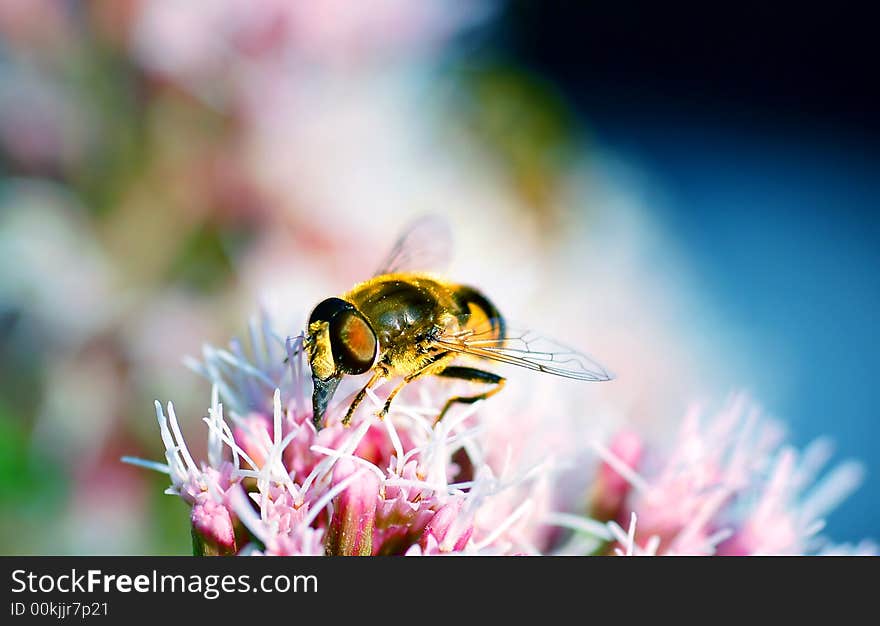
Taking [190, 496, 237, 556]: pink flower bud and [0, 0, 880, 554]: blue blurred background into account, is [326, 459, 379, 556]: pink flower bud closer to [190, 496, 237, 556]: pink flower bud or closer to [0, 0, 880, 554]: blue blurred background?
[190, 496, 237, 556]: pink flower bud

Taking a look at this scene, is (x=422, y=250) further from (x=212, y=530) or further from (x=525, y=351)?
(x=212, y=530)

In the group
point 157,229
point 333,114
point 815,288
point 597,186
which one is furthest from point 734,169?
point 157,229

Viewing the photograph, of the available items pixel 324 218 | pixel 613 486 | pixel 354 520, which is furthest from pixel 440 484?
pixel 324 218

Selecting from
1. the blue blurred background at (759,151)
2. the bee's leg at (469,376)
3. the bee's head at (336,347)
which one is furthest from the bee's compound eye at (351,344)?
the blue blurred background at (759,151)

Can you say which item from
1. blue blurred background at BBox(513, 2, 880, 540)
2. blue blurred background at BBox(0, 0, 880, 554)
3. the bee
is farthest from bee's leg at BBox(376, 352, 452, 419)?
blue blurred background at BBox(513, 2, 880, 540)

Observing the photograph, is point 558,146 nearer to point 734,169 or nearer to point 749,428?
point 734,169

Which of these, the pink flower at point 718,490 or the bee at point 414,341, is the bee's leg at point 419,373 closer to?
the bee at point 414,341

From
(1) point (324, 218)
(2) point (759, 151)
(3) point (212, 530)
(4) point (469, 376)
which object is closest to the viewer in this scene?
(3) point (212, 530)
